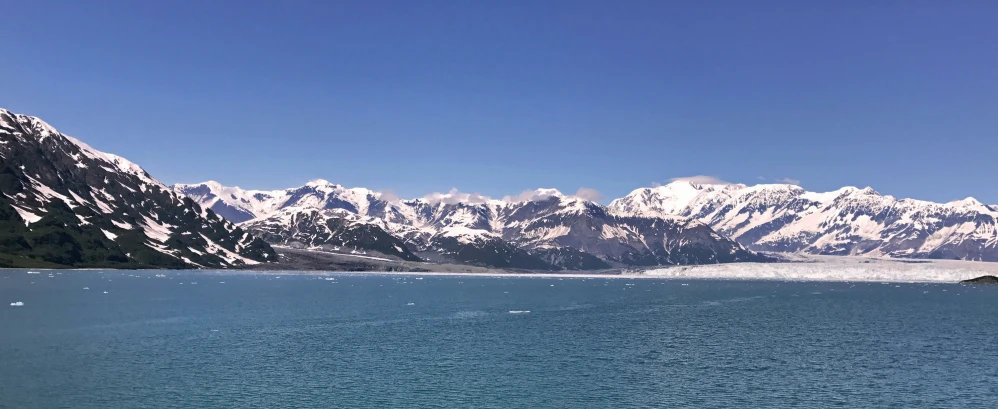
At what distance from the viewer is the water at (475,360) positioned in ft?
248

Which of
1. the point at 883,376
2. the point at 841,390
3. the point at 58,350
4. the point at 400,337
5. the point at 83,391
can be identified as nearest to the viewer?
the point at 83,391

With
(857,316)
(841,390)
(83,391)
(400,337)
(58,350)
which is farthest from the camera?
(857,316)

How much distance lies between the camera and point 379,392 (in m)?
77.7

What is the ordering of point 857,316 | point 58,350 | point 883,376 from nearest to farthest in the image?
1. point 883,376
2. point 58,350
3. point 857,316

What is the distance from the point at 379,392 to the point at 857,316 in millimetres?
138797

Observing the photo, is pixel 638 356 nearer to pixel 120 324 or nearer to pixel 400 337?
pixel 400 337

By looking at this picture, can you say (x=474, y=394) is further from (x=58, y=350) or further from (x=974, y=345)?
(x=974, y=345)

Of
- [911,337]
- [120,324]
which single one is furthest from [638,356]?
[120,324]

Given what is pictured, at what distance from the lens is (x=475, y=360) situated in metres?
98.9

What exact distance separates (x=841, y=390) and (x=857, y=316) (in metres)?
108

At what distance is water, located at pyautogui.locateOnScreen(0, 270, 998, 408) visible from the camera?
75.7 m

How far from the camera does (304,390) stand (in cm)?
7781

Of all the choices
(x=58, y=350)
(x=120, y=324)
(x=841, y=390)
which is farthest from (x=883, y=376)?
(x=120, y=324)

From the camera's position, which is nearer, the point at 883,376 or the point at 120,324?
the point at 883,376
